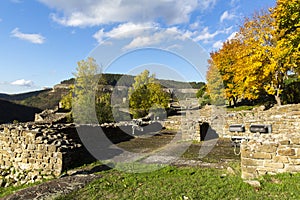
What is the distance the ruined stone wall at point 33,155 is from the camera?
8.21 metres

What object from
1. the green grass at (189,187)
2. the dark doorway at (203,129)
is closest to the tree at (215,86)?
the dark doorway at (203,129)

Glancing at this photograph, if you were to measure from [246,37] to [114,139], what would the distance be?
1478 cm

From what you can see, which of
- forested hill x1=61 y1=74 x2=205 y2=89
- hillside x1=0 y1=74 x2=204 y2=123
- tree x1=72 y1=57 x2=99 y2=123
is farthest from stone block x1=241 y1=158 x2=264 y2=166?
forested hill x1=61 y1=74 x2=205 y2=89

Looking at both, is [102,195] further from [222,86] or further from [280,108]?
[222,86]

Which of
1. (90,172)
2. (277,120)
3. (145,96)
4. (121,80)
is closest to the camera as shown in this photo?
(90,172)

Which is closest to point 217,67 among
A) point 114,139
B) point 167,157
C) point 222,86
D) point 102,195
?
point 222,86

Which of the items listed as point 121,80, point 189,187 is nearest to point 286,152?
point 189,187

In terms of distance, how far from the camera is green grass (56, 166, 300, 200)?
4.77m

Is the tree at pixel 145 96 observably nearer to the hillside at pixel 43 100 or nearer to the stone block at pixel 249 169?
the hillside at pixel 43 100

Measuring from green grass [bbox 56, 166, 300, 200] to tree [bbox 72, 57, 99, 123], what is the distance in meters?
14.5

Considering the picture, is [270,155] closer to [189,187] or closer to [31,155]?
[189,187]

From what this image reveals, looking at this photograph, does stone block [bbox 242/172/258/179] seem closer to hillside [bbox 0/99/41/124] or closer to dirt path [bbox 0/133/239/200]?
dirt path [bbox 0/133/239/200]

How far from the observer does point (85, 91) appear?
958 inches

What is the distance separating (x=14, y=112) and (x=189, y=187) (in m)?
45.0
